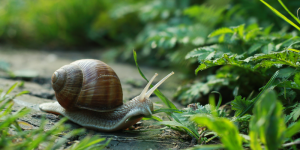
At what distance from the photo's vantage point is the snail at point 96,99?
1789mm

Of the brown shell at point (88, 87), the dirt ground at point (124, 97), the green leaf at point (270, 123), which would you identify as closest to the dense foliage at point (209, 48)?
the green leaf at point (270, 123)

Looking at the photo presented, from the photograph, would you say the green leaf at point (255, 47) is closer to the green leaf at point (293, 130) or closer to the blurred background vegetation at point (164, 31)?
the blurred background vegetation at point (164, 31)

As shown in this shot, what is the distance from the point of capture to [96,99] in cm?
182

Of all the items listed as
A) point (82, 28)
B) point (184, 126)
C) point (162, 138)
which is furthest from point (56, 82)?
point (82, 28)

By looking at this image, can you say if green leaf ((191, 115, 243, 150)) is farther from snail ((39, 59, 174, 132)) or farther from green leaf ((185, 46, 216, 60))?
green leaf ((185, 46, 216, 60))

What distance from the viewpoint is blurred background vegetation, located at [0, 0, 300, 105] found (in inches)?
88.0

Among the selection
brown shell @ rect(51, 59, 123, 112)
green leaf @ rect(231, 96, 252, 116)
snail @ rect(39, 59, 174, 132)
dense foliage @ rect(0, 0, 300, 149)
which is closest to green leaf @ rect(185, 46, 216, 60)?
dense foliage @ rect(0, 0, 300, 149)

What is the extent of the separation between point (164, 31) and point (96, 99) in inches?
58.4

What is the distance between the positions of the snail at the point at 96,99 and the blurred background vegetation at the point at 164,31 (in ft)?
2.20

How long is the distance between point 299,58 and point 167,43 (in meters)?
1.41

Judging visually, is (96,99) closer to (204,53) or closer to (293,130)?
(204,53)

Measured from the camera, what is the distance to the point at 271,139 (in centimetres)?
105

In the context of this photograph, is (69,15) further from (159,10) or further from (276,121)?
(276,121)

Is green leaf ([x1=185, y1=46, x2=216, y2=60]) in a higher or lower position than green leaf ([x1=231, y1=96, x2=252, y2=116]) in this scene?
higher
